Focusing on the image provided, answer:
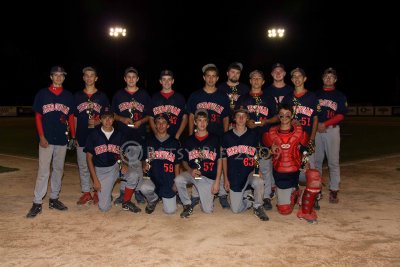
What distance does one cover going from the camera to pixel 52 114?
654cm

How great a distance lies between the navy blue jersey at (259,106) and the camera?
6836 millimetres

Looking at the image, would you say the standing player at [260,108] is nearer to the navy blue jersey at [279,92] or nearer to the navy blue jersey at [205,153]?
the navy blue jersey at [279,92]

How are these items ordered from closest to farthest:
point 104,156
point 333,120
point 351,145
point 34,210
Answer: point 34,210, point 104,156, point 333,120, point 351,145

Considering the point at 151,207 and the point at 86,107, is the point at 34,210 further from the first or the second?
the point at 86,107

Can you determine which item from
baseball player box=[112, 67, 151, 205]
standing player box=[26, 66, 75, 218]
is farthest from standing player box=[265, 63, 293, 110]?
standing player box=[26, 66, 75, 218]

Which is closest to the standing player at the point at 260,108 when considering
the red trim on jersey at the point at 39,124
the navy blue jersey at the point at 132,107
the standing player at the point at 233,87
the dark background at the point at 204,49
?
the standing player at the point at 233,87

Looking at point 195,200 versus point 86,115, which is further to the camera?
point 86,115

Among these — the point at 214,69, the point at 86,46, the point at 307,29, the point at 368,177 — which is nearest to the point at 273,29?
the point at 368,177

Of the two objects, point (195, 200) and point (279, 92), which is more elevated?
point (279, 92)

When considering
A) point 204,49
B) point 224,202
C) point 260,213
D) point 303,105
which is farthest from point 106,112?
point 204,49

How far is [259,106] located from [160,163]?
6.30 feet

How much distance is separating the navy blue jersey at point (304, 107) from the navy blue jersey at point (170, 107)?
1829mm

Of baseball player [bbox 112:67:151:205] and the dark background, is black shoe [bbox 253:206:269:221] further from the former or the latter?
the dark background

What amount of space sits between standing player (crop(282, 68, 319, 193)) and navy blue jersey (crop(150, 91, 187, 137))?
1.81 meters
